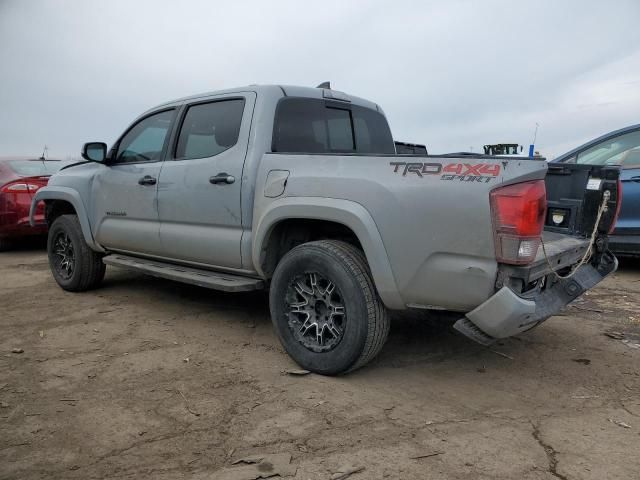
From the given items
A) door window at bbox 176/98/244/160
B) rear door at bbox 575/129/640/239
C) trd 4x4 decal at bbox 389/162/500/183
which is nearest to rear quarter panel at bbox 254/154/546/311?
trd 4x4 decal at bbox 389/162/500/183

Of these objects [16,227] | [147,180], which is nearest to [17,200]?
[16,227]

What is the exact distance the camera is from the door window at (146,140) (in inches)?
177

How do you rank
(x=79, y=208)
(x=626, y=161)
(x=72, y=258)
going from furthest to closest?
(x=626, y=161)
(x=72, y=258)
(x=79, y=208)

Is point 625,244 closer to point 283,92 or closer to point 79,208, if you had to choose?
point 283,92

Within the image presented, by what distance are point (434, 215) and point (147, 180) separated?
9.00ft

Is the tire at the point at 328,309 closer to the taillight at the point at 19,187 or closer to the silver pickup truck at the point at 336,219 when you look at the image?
Answer: the silver pickup truck at the point at 336,219

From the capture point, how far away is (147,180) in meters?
4.41

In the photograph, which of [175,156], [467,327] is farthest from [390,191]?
[175,156]

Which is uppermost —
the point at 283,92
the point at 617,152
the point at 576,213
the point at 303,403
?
the point at 283,92

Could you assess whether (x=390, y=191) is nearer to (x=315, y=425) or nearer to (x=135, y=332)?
(x=315, y=425)

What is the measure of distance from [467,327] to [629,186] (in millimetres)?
4109

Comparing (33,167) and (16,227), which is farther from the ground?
(33,167)

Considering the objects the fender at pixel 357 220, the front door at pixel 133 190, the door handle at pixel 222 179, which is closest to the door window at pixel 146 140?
the front door at pixel 133 190

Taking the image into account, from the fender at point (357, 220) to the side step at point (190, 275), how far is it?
0.57 meters
